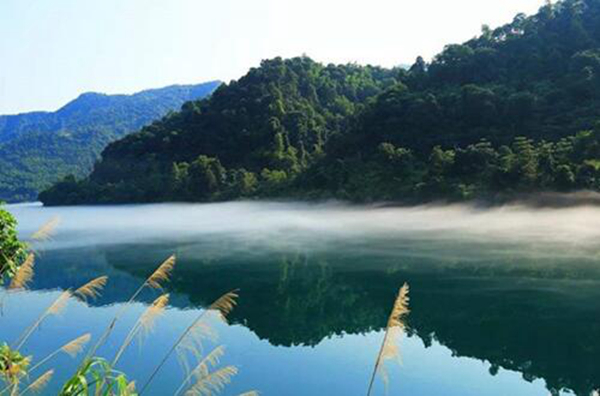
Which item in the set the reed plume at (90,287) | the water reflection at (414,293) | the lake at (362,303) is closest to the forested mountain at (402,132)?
the lake at (362,303)

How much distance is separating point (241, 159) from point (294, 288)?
241ft

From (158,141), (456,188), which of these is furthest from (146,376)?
(158,141)

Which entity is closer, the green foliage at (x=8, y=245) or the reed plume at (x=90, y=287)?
the reed plume at (x=90, y=287)

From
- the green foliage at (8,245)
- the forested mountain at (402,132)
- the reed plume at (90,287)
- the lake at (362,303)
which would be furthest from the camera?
the forested mountain at (402,132)

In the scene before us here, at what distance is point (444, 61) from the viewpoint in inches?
3135

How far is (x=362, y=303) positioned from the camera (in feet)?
73.6

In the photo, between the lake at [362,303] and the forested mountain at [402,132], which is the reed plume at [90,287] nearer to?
the lake at [362,303]

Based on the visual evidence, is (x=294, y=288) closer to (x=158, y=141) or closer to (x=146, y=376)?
(x=146, y=376)

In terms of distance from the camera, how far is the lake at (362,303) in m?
13.9

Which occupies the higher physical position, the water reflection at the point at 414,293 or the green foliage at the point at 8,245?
the green foliage at the point at 8,245

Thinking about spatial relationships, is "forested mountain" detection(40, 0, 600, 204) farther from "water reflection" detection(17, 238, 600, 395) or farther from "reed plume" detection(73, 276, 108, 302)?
"reed plume" detection(73, 276, 108, 302)

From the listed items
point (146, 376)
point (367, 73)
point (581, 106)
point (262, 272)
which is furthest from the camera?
point (367, 73)

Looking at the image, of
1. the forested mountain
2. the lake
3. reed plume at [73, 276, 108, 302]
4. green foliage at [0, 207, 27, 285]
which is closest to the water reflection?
the lake

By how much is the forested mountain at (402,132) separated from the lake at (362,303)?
701cm
